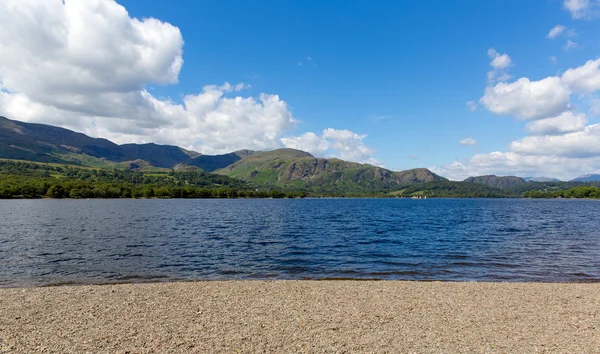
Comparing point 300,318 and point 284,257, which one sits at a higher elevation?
point 300,318

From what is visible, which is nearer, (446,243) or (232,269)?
(232,269)

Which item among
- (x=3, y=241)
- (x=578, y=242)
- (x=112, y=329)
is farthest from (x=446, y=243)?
(x=3, y=241)

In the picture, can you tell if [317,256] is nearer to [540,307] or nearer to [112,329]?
[540,307]

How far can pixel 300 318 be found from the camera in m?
16.7

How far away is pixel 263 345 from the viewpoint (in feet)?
43.2

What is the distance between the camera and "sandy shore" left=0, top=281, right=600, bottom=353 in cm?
1331

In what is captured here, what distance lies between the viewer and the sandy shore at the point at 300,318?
13.3 m

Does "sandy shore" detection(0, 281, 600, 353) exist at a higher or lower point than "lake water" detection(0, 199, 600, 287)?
higher

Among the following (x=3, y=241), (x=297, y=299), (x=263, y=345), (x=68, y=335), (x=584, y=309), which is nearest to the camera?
(x=263, y=345)

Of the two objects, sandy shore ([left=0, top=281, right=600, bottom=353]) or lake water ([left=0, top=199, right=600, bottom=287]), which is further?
lake water ([left=0, top=199, right=600, bottom=287])

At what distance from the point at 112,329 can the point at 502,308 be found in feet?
65.1

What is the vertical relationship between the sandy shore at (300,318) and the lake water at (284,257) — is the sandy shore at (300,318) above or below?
above

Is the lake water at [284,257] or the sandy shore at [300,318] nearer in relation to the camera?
the sandy shore at [300,318]

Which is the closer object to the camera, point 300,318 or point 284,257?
point 300,318
